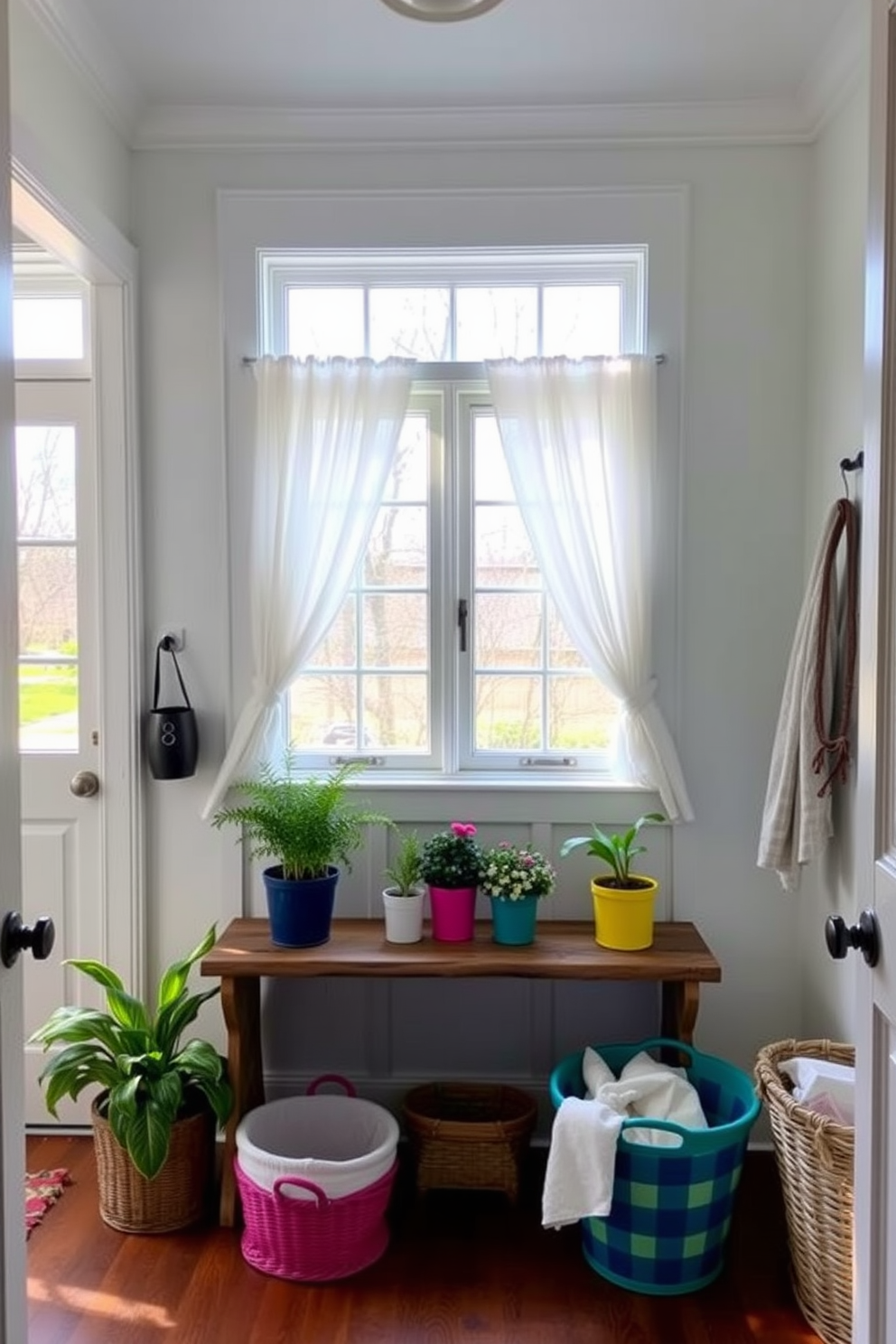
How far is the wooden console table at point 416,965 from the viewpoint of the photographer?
234 centimetres

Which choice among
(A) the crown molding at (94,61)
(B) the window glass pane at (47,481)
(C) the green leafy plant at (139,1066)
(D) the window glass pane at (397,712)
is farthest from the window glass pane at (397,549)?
Answer: (A) the crown molding at (94,61)

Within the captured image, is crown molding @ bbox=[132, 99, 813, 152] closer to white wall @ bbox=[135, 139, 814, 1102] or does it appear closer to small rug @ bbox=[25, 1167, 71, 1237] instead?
white wall @ bbox=[135, 139, 814, 1102]

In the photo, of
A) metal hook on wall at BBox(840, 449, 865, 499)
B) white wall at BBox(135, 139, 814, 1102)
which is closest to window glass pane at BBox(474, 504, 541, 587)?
white wall at BBox(135, 139, 814, 1102)

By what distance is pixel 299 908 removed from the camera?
2434 millimetres

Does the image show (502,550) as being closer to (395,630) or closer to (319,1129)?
(395,630)

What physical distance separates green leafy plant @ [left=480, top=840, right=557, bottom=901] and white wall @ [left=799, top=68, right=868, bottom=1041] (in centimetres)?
69

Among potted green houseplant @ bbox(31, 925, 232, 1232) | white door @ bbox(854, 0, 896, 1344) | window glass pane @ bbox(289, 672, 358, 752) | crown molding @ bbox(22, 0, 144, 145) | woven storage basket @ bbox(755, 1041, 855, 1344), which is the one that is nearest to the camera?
white door @ bbox(854, 0, 896, 1344)

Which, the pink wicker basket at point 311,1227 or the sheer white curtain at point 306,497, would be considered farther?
the sheer white curtain at point 306,497

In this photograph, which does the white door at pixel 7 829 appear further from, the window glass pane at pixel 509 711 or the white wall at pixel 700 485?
the window glass pane at pixel 509 711

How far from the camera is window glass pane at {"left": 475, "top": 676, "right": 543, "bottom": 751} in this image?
2803 millimetres

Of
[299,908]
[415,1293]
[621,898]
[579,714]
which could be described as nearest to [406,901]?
[299,908]

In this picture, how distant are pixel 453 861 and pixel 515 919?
21 cm

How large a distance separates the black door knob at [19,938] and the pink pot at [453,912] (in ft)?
4.01

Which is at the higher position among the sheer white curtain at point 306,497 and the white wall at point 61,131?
the white wall at point 61,131
